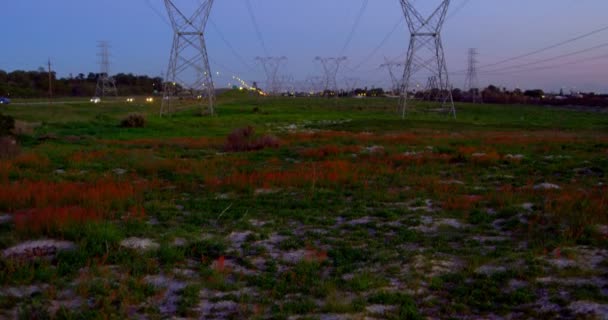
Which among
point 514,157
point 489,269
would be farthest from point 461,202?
point 514,157

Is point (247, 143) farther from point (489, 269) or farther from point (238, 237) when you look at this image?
point (489, 269)

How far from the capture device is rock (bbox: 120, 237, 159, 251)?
1066 cm

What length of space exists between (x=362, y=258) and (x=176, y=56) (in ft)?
175

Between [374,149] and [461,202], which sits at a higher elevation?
[374,149]

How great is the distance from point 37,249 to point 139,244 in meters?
1.74

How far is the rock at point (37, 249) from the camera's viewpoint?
9.93 meters

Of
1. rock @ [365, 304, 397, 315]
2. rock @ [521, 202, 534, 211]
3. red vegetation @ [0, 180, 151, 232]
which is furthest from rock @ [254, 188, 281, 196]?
rock @ [365, 304, 397, 315]

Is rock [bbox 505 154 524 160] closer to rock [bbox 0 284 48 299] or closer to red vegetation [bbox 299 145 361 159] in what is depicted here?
red vegetation [bbox 299 145 361 159]

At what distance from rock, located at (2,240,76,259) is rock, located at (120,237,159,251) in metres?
0.92

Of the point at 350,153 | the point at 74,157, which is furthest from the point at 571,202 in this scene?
the point at 74,157

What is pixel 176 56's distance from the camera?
60156mm

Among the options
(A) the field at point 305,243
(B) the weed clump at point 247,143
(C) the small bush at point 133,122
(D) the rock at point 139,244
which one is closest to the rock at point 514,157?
(A) the field at point 305,243

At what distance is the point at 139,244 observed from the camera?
1087 cm

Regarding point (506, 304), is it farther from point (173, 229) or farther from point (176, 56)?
point (176, 56)
